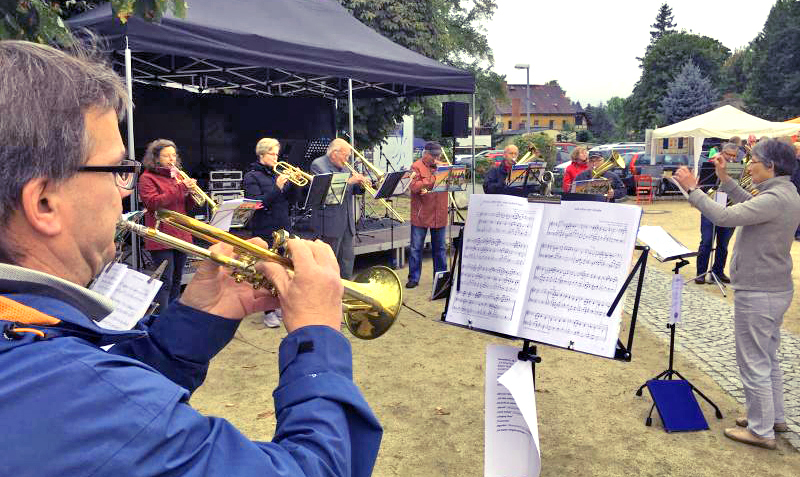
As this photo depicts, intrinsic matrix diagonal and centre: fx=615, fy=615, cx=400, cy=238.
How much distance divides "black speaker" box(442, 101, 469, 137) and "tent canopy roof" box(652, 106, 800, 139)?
28.2 ft

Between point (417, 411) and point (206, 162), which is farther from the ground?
point (206, 162)

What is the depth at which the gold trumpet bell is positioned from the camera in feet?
6.64

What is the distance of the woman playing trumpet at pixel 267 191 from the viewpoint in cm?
655

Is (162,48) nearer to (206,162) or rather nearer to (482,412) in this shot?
(482,412)

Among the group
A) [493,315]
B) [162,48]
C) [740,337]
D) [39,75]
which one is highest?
[162,48]

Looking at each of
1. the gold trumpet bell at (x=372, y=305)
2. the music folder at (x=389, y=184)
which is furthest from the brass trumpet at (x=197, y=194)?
the gold trumpet bell at (x=372, y=305)

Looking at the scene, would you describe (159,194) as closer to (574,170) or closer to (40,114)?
(40,114)

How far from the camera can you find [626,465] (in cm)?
386

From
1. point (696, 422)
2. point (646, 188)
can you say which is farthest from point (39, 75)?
point (646, 188)

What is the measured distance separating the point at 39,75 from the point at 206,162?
12293 mm

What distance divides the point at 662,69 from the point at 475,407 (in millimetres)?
47544

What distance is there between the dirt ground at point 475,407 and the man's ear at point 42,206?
124 inches

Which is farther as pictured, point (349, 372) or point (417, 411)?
point (417, 411)

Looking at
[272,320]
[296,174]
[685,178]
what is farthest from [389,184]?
[685,178]
